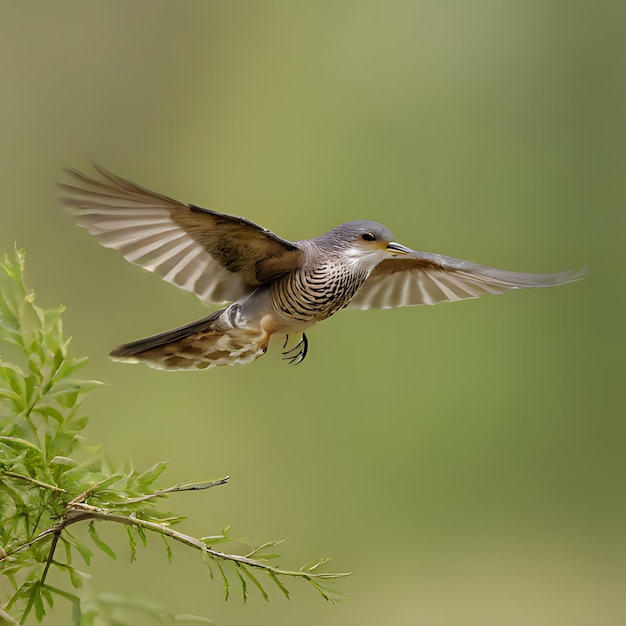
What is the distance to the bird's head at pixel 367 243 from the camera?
0.50 metres

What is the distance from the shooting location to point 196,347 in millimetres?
513

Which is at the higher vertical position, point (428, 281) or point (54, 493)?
point (428, 281)

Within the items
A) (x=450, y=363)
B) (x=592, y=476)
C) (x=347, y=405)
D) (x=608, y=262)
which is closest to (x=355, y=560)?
(x=347, y=405)

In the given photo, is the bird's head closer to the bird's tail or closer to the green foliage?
the bird's tail

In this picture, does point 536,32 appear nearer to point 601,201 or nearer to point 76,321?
point 601,201

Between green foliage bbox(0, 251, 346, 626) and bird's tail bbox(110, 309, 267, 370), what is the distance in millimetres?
86

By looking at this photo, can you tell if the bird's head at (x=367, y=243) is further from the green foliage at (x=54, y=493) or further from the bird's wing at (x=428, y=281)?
the green foliage at (x=54, y=493)

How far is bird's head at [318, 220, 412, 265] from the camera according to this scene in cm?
50

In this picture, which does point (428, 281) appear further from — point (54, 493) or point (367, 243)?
point (54, 493)

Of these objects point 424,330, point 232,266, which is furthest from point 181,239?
point 424,330

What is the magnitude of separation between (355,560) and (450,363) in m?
0.41

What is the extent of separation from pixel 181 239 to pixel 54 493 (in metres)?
0.19

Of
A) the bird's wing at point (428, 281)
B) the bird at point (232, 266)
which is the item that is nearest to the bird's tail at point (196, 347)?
the bird at point (232, 266)

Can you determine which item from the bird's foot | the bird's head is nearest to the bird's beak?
the bird's head
